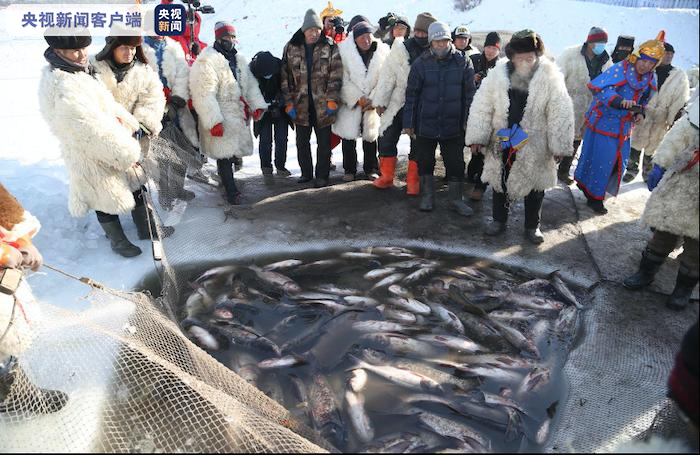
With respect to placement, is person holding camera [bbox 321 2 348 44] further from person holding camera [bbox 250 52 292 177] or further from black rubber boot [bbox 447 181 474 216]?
black rubber boot [bbox 447 181 474 216]

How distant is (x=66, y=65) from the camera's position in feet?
14.2

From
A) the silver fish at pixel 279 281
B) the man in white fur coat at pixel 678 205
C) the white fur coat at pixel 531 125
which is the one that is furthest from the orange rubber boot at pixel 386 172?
the man in white fur coat at pixel 678 205

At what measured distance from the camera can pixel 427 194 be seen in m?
6.49

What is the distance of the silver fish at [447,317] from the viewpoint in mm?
4273

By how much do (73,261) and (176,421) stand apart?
3093 millimetres

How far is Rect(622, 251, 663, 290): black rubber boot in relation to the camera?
4.62 m

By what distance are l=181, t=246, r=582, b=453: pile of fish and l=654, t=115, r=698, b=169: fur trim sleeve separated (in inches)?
61.2

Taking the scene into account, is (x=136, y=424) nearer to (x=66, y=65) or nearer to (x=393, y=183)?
(x=66, y=65)

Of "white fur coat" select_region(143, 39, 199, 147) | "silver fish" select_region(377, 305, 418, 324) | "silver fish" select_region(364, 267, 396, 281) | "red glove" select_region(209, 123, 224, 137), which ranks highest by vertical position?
"white fur coat" select_region(143, 39, 199, 147)

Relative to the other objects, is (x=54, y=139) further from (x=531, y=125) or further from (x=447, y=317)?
(x=531, y=125)

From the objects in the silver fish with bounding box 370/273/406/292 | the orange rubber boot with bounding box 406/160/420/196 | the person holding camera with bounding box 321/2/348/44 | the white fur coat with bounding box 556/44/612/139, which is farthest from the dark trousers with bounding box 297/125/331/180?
the white fur coat with bounding box 556/44/612/139

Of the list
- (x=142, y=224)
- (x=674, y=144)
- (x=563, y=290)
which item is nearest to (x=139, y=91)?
(x=142, y=224)

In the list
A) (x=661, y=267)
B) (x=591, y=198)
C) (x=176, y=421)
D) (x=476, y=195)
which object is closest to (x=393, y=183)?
(x=476, y=195)

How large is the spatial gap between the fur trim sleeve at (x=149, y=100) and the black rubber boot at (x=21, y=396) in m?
3.17
